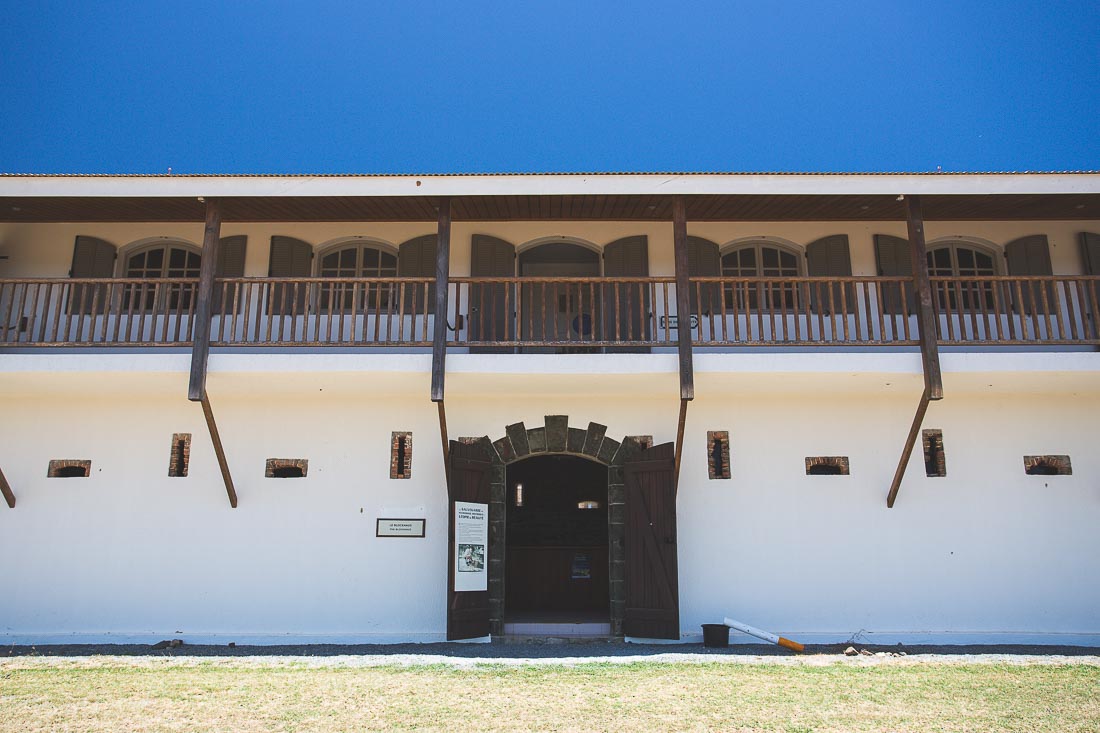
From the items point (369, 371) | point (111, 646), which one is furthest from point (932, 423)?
point (111, 646)

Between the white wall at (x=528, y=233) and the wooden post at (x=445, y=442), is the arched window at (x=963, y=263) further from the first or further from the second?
the wooden post at (x=445, y=442)

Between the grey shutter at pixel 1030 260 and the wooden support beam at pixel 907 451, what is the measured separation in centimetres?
241

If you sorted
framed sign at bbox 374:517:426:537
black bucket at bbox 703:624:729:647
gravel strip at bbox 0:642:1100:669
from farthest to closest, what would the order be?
1. framed sign at bbox 374:517:426:537
2. black bucket at bbox 703:624:729:647
3. gravel strip at bbox 0:642:1100:669

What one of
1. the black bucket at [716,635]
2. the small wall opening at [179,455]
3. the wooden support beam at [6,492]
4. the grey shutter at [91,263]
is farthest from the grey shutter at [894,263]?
the wooden support beam at [6,492]

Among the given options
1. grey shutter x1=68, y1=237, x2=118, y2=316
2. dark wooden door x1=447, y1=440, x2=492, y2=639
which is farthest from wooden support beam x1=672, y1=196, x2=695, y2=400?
grey shutter x1=68, y1=237, x2=118, y2=316

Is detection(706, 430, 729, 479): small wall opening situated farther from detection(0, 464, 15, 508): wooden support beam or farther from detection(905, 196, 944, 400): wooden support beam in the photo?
detection(0, 464, 15, 508): wooden support beam

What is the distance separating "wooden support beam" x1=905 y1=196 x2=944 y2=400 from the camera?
31.3 ft

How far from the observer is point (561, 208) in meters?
10.9

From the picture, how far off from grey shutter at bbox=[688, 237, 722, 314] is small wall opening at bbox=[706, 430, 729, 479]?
62.1 inches

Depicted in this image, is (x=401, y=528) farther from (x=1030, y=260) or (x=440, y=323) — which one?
(x=1030, y=260)

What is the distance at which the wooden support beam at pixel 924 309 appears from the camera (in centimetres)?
955

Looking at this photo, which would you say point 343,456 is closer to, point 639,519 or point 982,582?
point 639,519

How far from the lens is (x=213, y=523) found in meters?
10.5

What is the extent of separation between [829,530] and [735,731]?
4.86 meters
